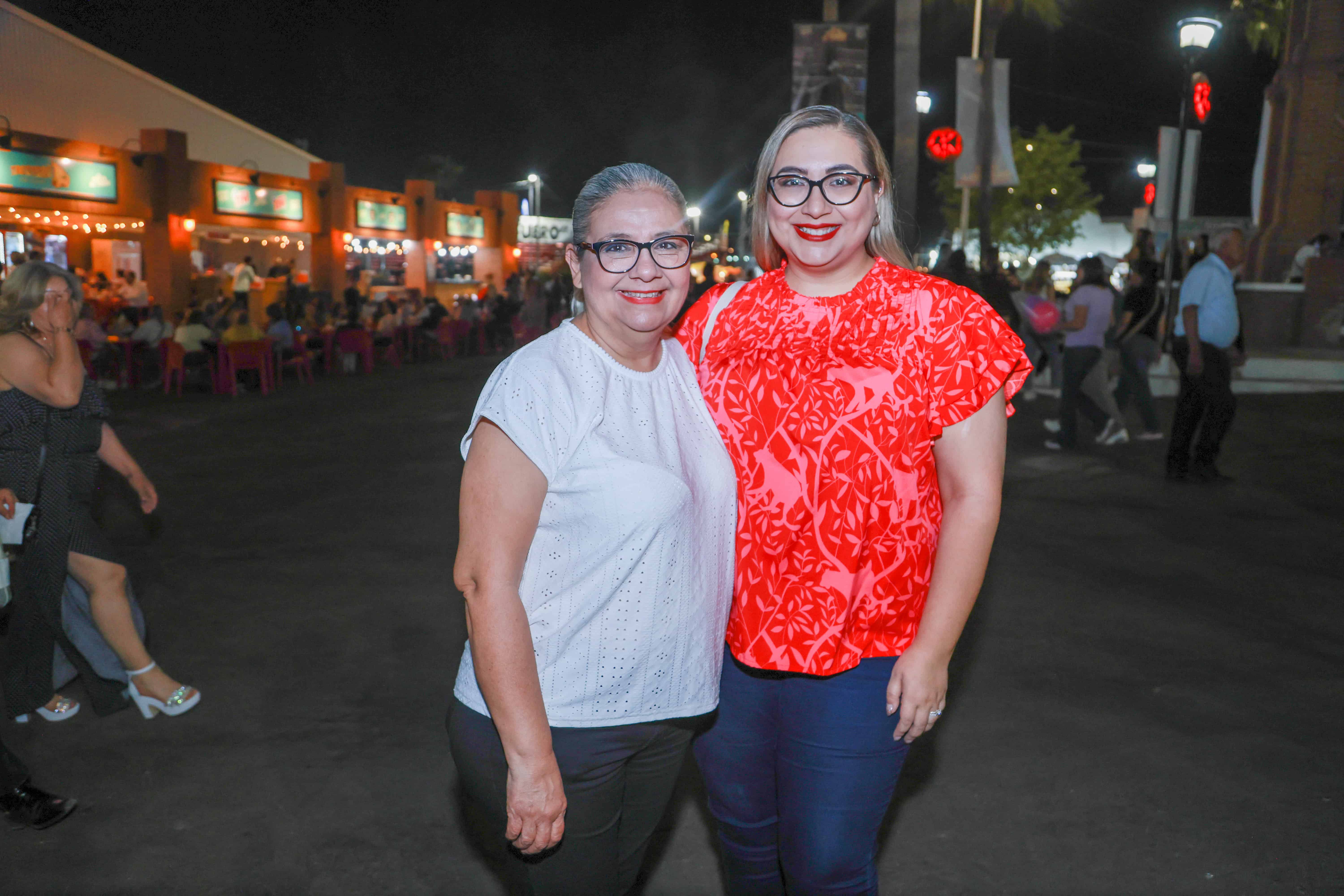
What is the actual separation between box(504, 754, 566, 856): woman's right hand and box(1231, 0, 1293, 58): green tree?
23.4 m

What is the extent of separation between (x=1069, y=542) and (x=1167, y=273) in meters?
8.88

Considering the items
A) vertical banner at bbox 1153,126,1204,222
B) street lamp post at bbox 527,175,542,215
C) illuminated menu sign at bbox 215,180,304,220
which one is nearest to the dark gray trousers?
vertical banner at bbox 1153,126,1204,222

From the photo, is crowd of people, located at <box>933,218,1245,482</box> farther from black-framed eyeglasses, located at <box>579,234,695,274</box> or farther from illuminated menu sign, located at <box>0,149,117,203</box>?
illuminated menu sign, located at <box>0,149,117,203</box>

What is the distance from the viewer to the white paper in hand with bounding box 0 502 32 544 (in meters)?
3.44

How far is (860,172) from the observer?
1.96 meters

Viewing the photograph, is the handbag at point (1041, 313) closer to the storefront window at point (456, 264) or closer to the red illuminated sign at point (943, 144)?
the red illuminated sign at point (943, 144)

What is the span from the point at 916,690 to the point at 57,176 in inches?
785

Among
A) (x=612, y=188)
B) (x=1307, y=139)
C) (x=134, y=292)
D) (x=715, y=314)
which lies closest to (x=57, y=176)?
(x=134, y=292)

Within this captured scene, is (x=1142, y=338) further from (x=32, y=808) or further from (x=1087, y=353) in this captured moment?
(x=32, y=808)

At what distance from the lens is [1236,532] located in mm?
6543

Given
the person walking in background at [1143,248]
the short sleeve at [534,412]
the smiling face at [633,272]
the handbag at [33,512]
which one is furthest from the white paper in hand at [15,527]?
the person walking in background at [1143,248]

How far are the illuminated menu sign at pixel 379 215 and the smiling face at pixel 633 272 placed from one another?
2643cm

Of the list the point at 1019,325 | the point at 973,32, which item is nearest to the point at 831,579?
the point at 1019,325

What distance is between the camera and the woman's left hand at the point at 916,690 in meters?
1.84
